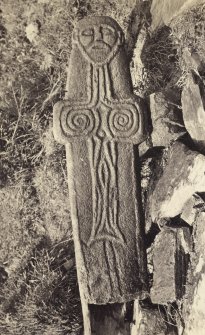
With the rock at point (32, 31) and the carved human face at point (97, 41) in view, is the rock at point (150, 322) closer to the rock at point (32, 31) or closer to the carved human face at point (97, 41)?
the carved human face at point (97, 41)

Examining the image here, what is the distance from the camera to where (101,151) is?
10.1 feet

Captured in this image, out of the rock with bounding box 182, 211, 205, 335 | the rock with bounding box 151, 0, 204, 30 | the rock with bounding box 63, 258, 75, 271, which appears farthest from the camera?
the rock with bounding box 63, 258, 75, 271

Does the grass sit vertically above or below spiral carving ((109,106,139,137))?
above

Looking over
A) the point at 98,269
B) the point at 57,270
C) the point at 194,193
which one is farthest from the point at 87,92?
the point at 57,270

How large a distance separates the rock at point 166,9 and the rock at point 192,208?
4.42 ft

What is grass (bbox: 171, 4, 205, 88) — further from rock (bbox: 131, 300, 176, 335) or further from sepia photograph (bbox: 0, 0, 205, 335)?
rock (bbox: 131, 300, 176, 335)

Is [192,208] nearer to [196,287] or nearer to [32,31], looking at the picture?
[196,287]

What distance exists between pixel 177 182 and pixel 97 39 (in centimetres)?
106

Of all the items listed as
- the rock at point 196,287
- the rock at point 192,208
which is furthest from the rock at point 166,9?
the rock at point 196,287

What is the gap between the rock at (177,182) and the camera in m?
3.02

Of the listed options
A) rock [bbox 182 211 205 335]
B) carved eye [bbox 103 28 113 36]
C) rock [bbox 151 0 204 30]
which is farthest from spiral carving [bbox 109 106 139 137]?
rock [bbox 151 0 204 30]

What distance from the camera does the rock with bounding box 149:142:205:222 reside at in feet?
9.92

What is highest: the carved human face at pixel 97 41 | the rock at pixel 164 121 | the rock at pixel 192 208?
the carved human face at pixel 97 41

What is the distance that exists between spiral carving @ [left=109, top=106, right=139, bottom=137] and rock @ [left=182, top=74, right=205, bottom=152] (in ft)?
1.16
